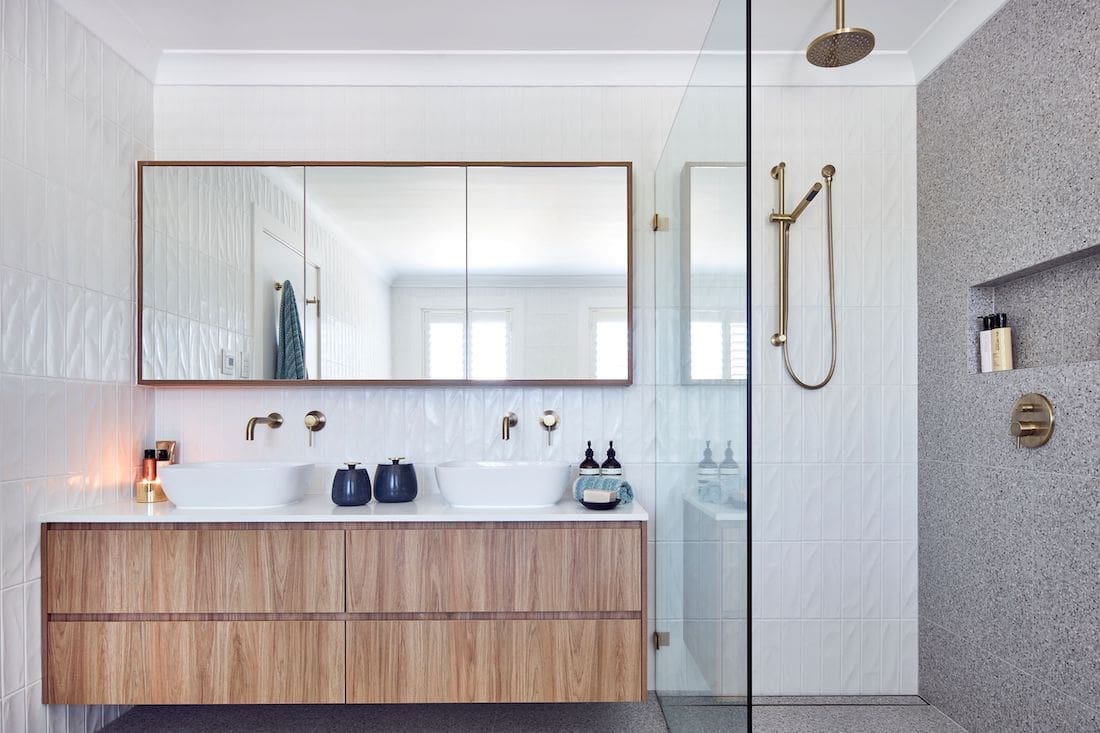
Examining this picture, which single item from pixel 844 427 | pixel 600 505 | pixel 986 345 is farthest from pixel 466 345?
pixel 986 345

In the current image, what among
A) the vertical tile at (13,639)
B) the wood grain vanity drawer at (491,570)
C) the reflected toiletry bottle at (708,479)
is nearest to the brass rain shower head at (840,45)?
the reflected toiletry bottle at (708,479)

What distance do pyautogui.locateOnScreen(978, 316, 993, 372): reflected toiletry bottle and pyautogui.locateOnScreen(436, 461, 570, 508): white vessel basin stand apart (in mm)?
1314

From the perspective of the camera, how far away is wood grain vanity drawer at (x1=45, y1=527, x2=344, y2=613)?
1999 millimetres

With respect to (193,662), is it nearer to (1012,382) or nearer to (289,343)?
(289,343)

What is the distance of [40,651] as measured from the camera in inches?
78.2

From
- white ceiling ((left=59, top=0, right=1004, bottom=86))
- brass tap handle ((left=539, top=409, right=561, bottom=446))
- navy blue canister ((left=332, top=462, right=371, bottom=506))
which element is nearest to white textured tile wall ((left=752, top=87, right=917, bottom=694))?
white ceiling ((left=59, top=0, right=1004, bottom=86))

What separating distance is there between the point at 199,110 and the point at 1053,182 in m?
2.73

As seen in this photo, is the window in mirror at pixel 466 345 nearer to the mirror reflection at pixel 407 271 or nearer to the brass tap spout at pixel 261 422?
the mirror reflection at pixel 407 271

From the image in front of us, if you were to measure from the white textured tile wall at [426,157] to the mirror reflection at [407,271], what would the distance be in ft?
0.35

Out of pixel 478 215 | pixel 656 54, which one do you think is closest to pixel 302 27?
pixel 478 215

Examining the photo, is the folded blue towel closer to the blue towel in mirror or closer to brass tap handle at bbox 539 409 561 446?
brass tap handle at bbox 539 409 561 446

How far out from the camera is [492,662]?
6.59 feet

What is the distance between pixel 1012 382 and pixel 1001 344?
0.14 meters

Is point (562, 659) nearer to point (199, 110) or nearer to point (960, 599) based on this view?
point (960, 599)
